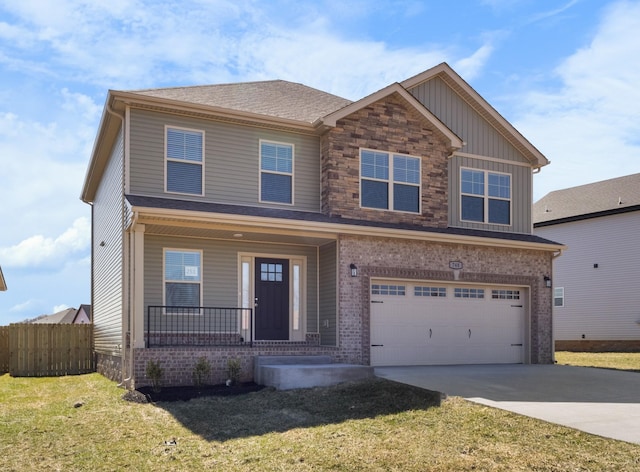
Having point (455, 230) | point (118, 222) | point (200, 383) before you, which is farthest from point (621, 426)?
point (118, 222)

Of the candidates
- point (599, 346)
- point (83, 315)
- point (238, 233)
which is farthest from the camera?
point (83, 315)

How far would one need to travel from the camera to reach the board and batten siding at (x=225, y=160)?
1410cm

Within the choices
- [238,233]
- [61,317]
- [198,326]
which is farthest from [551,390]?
[61,317]

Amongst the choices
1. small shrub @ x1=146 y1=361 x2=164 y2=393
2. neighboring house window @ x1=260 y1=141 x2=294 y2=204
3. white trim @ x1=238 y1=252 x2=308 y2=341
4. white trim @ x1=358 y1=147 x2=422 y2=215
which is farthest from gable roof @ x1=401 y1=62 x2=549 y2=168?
small shrub @ x1=146 y1=361 x2=164 y2=393

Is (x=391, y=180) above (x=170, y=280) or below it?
above

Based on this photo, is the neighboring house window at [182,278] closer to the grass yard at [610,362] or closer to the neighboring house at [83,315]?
the grass yard at [610,362]

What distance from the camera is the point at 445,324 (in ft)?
52.9

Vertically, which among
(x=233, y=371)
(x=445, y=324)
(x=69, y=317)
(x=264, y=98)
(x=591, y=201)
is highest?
(x=264, y=98)

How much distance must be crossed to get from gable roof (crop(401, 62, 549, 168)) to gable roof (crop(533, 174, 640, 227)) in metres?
8.35

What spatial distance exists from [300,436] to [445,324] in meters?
8.40

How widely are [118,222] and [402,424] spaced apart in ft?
30.0

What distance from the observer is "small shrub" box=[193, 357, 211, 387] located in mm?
12508

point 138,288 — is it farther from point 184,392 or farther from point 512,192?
point 512,192

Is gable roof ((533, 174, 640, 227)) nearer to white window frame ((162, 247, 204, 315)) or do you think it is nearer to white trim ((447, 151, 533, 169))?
white trim ((447, 151, 533, 169))
